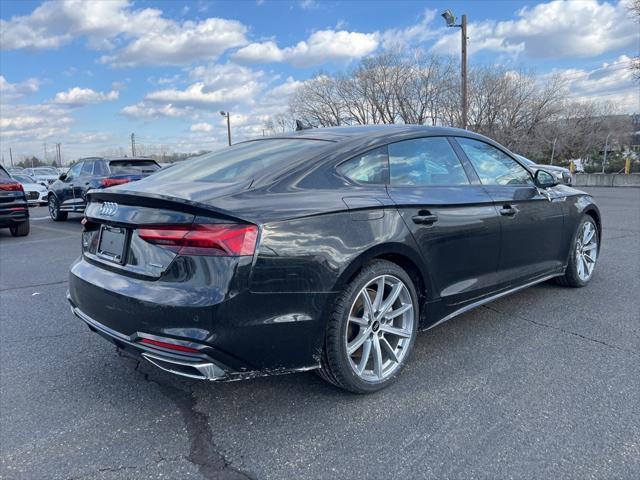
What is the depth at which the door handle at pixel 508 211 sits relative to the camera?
360cm

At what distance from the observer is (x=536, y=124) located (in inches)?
1639

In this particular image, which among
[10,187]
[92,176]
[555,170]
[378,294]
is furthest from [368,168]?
[555,170]

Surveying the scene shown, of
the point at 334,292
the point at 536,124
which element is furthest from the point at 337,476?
the point at 536,124

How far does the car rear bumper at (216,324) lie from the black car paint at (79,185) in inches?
328

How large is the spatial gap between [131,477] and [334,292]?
123 cm

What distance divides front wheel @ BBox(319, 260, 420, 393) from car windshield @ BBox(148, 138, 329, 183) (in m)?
0.82

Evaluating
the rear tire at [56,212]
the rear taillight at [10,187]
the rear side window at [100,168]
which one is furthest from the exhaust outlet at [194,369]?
the rear tire at [56,212]

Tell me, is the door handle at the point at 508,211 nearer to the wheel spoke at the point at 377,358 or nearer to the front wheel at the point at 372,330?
the front wheel at the point at 372,330

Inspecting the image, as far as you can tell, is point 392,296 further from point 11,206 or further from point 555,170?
point 555,170

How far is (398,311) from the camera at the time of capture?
2.93 meters

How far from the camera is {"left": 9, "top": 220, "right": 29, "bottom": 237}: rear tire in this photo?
376 inches

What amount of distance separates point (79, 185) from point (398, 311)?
10210 mm

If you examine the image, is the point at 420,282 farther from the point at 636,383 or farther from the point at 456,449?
the point at 636,383

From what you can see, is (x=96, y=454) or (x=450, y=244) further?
(x=450, y=244)
